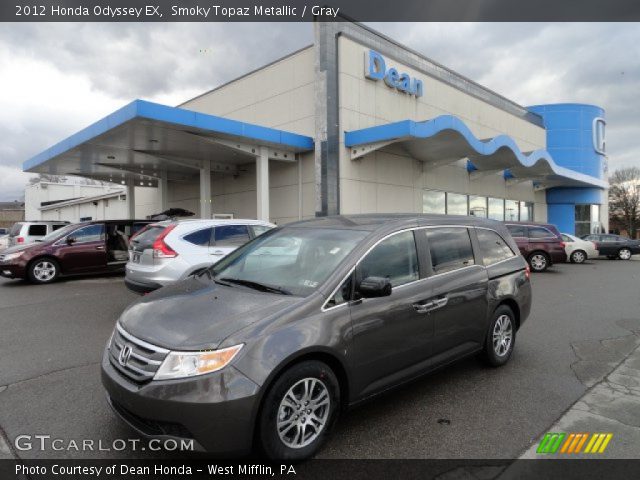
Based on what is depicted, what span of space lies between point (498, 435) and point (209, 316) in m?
2.38

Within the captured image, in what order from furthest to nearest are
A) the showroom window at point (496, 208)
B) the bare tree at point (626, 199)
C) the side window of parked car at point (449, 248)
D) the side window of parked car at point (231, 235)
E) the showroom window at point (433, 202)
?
the bare tree at point (626, 199) → the showroom window at point (496, 208) → the showroom window at point (433, 202) → the side window of parked car at point (231, 235) → the side window of parked car at point (449, 248)

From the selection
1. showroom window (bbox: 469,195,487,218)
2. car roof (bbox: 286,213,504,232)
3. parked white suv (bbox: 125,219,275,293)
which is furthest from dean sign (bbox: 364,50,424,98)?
car roof (bbox: 286,213,504,232)

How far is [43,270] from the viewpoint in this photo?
1067cm

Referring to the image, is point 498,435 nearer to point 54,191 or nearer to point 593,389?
point 593,389

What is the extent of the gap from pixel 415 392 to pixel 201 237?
4.76 meters

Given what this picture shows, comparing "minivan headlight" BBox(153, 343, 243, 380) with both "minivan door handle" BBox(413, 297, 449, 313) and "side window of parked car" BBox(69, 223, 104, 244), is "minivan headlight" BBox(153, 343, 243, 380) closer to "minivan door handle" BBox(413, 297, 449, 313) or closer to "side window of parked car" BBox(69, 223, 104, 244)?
"minivan door handle" BBox(413, 297, 449, 313)

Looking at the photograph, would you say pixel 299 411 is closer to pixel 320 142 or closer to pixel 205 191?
pixel 320 142

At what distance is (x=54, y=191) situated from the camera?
48.4 m

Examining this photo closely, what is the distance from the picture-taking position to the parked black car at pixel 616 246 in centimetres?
2133

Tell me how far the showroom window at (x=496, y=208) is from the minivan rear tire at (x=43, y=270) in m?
21.8

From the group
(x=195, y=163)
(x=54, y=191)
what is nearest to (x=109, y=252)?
(x=195, y=163)

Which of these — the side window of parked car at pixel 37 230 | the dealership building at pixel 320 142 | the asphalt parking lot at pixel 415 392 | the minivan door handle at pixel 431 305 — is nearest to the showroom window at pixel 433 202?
the dealership building at pixel 320 142

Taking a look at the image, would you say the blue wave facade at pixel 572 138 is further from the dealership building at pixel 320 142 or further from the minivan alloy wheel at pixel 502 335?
the minivan alloy wheel at pixel 502 335

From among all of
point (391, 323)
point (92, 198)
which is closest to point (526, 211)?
point (391, 323)
